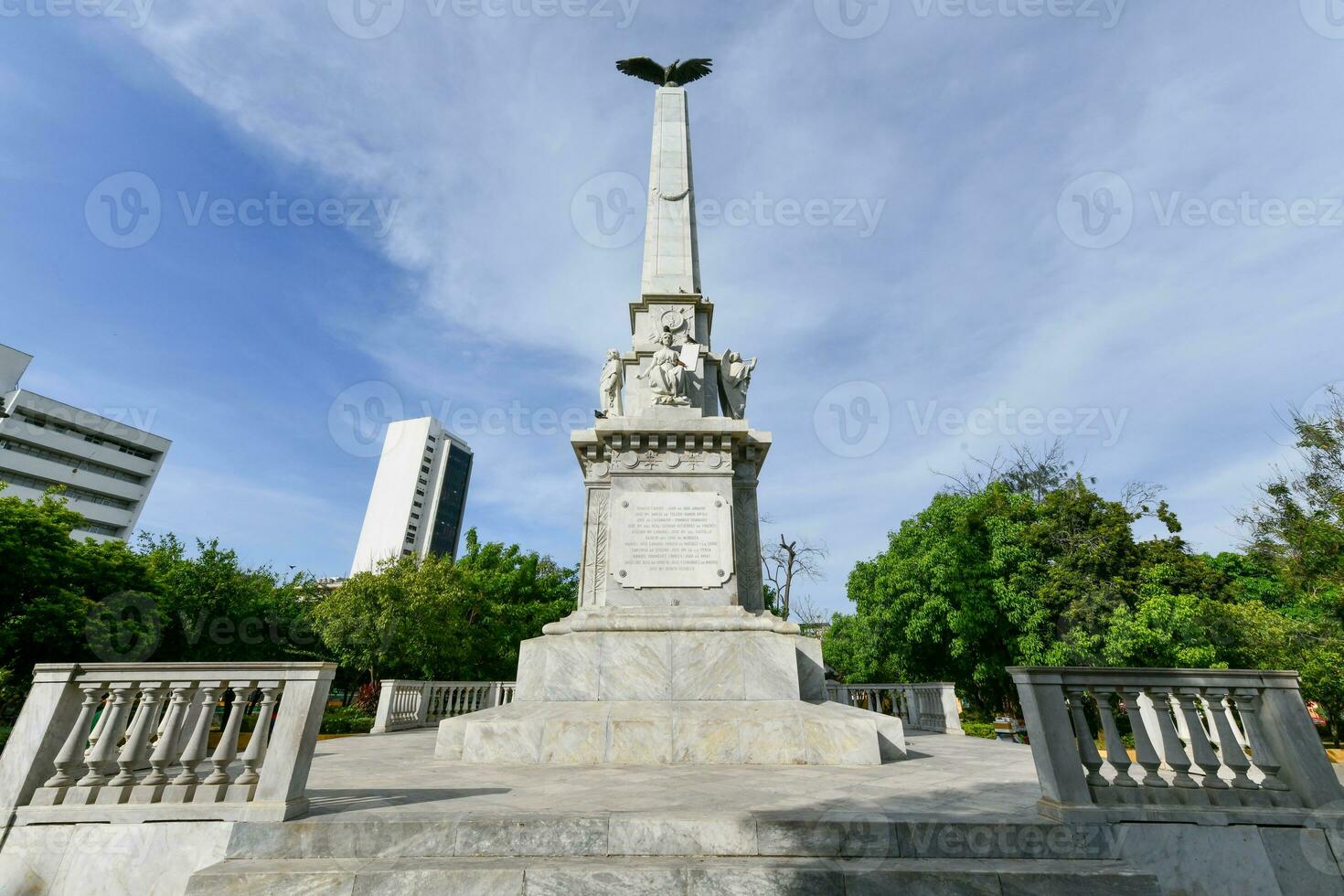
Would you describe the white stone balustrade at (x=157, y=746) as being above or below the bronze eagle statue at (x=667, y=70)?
below

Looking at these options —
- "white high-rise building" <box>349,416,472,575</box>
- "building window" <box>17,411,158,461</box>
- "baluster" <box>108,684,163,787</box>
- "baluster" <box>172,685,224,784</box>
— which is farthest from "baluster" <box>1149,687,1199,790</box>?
"white high-rise building" <box>349,416,472,575</box>

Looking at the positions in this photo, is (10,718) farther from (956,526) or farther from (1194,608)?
(1194,608)

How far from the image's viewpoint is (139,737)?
16.2ft

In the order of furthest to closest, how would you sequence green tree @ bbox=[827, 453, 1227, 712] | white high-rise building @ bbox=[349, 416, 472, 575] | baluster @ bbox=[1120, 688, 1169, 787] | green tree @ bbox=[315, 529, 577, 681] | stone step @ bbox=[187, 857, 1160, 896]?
white high-rise building @ bbox=[349, 416, 472, 575], green tree @ bbox=[315, 529, 577, 681], green tree @ bbox=[827, 453, 1227, 712], baluster @ bbox=[1120, 688, 1169, 787], stone step @ bbox=[187, 857, 1160, 896]

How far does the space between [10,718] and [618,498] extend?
2703 cm

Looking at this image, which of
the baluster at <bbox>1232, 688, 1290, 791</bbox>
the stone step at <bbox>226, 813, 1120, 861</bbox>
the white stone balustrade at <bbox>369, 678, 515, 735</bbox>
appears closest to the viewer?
the stone step at <bbox>226, 813, 1120, 861</bbox>

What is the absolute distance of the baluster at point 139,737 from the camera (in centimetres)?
477

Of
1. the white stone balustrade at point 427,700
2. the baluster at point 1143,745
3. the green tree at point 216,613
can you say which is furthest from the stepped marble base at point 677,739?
the green tree at point 216,613

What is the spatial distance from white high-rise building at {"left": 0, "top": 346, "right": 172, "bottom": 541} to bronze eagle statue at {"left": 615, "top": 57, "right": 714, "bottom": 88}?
212ft

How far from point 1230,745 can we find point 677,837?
4.78 meters

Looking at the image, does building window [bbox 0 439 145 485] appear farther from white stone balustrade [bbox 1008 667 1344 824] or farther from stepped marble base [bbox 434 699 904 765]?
white stone balustrade [bbox 1008 667 1344 824]

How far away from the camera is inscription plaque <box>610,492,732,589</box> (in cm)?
962

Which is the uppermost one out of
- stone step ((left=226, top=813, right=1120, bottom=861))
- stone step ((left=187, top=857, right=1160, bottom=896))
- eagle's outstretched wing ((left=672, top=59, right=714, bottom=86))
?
eagle's outstretched wing ((left=672, top=59, right=714, bottom=86))

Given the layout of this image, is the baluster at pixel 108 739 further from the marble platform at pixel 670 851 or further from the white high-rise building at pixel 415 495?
the white high-rise building at pixel 415 495
